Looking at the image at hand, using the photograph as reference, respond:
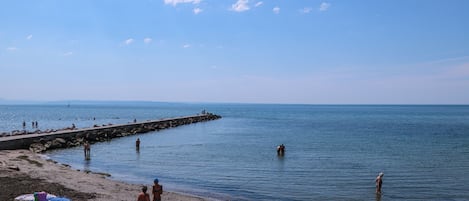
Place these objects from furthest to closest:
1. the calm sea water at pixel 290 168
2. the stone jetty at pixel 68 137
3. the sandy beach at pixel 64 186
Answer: the stone jetty at pixel 68 137 < the calm sea water at pixel 290 168 < the sandy beach at pixel 64 186

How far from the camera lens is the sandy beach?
54.0ft

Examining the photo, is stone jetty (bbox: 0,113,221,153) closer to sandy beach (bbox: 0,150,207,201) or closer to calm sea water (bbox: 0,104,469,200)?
calm sea water (bbox: 0,104,469,200)

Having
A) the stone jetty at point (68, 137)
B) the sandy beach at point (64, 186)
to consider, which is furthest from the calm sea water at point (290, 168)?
the sandy beach at point (64, 186)

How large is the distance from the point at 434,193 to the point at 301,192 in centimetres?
634

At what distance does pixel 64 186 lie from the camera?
1825cm

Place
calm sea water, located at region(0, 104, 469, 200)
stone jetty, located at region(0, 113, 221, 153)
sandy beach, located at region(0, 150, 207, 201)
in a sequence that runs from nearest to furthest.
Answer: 1. sandy beach, located at region(0, 150, 207, 201)
2. calm sea water, located at region(0, 104, 469, 200)
3. stone jetty, located at region(0, 113, 221, 153)

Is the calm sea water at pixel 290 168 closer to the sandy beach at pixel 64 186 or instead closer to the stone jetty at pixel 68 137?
the stone jetty at pixel 68 137

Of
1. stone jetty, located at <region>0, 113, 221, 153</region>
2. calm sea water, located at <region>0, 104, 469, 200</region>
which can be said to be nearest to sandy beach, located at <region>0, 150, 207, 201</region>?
calm sea water, located at <region>0, 104, 469, 200</region>

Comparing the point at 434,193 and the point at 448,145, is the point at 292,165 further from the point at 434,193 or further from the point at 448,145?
the point at 448,145

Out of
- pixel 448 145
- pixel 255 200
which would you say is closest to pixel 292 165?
pixel 255 200

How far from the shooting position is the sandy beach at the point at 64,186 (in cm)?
1647

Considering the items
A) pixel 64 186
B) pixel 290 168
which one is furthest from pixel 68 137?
pixel 64 186

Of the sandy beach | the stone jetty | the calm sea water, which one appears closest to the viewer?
the sandy beach

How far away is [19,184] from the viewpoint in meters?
17.5
